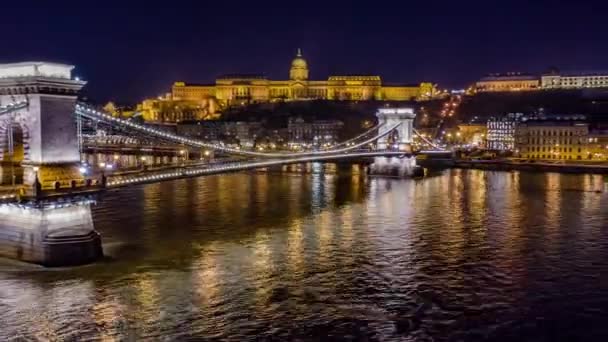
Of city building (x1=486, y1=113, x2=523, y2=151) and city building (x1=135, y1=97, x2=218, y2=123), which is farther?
city building (x1=135, y1=97, x2=218, y2=123)

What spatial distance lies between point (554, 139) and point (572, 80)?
138 feet

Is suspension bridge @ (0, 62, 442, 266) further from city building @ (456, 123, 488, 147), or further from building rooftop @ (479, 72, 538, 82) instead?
building rooftop @ (479, 72, 538, 82)

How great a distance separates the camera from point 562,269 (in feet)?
46.5

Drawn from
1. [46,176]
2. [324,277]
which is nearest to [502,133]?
[324,277]

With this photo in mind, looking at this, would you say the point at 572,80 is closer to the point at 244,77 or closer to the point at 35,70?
the point at 244,77

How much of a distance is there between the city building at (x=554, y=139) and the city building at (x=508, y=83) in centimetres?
3657

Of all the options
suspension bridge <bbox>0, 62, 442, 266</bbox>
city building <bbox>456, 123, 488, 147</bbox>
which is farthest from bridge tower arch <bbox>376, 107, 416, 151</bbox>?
suspension bridge <bbox>0, 62, 442, 266</bbox>

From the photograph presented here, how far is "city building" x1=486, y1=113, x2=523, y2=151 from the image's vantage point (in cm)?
5644

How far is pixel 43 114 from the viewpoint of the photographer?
1316cm

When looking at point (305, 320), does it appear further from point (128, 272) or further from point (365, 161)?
point (365, 161)

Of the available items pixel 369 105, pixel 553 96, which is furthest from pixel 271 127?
pixel 553 96

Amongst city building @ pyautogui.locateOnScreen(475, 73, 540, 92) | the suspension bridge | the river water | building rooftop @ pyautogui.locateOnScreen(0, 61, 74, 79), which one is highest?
city building @ pyautogui.locateOnScreen(475, 73, 540, 92)

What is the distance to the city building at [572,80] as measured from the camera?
86.2 meters

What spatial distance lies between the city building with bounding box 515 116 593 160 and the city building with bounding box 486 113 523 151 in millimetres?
2280
